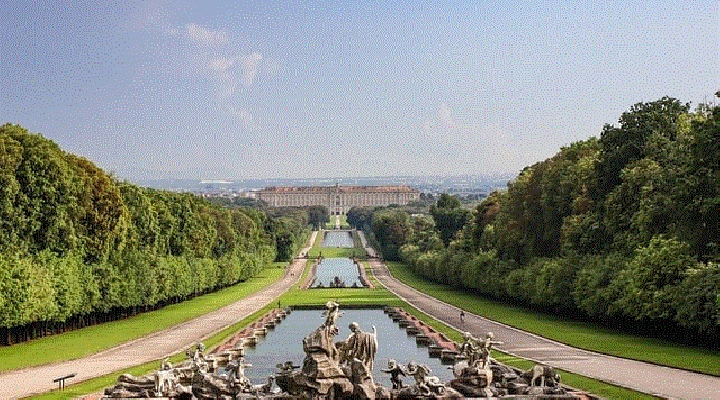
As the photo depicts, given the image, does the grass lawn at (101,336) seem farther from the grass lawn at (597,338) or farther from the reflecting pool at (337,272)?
the reflecting pool at (337,272)

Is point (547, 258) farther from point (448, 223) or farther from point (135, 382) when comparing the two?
point (448, 223)

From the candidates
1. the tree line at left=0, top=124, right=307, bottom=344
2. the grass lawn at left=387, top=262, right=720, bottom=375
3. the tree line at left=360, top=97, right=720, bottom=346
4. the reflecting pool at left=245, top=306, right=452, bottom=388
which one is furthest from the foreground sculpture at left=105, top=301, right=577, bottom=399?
the tree line at left=0, top=124, right=307, bottom=344

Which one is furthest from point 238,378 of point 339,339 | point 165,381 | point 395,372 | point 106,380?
point 339,339

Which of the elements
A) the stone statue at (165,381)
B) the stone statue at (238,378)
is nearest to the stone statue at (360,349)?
the stone statue at (238,378)

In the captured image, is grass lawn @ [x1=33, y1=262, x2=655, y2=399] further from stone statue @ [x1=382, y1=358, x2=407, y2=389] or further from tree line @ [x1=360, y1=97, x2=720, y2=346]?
tree line @ [x1=360, y1=97, x2=720, y2=346]

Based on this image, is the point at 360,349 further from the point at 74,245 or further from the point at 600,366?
the point at 74,245

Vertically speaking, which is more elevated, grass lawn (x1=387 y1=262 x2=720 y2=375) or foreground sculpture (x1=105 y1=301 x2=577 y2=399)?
foreground sculpture (x1=105 y1=301 x2=577 y2=399)
